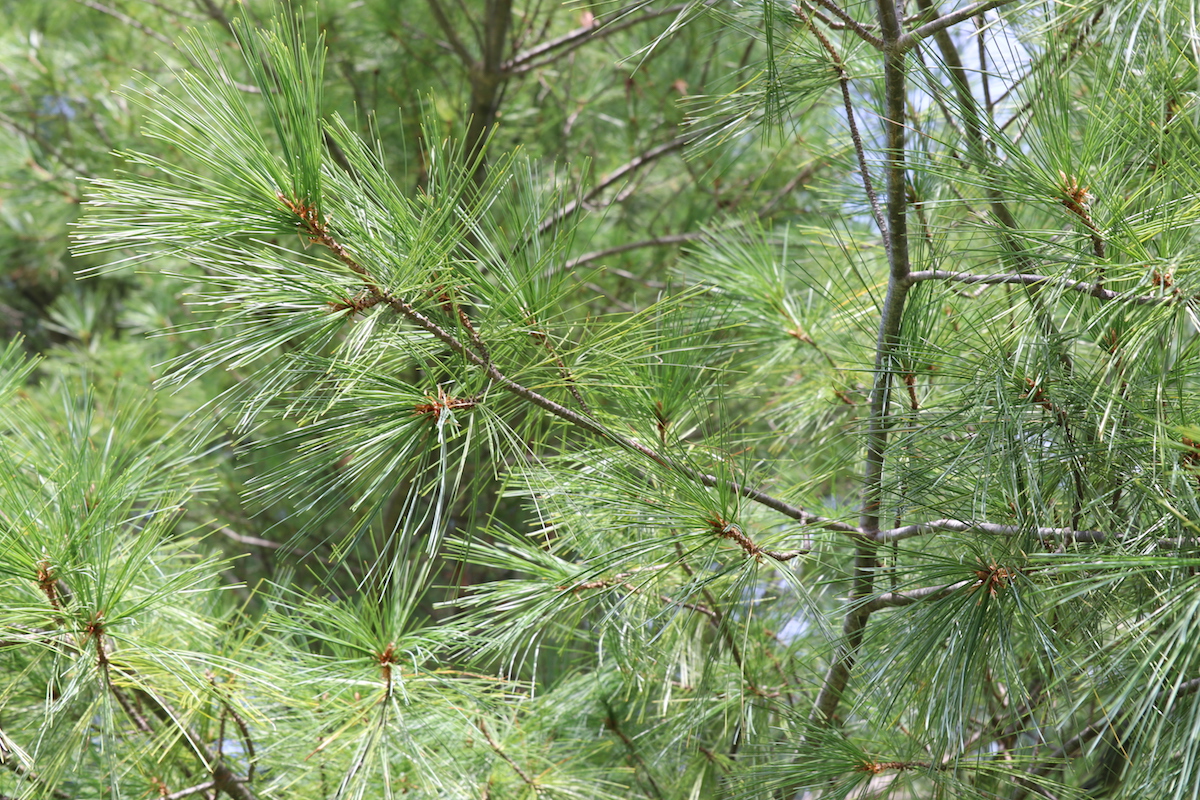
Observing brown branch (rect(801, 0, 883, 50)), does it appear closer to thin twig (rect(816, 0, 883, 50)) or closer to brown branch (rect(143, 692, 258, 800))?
thin twig (rect(816, 0, 883, 50))

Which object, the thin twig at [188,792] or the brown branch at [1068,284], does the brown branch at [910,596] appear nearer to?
the brown branch at [1068,284]

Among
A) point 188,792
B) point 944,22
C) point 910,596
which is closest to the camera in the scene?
point 944,22

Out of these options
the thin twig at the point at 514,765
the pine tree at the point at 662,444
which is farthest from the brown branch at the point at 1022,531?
the thin twig at the point at 514,765

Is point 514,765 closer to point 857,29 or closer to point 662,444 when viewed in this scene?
point 662,444

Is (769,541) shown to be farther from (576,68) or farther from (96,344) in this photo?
(96,344)

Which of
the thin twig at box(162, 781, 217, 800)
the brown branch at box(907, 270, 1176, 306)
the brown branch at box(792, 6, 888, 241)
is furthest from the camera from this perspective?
the thin twig at box(162, 781, 217, 800)

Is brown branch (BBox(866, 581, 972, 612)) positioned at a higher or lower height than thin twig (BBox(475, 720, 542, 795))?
higher

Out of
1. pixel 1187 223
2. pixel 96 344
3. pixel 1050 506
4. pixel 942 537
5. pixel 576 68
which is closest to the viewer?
pixel 1187 223

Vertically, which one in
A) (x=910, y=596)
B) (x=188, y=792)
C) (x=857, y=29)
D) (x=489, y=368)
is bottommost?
(x=188, y=792)

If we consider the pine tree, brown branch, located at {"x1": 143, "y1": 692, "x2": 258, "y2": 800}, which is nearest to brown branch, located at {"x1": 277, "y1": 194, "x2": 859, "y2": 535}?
the pine tree

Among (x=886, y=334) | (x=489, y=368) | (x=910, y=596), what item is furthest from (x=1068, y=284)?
(x=489, y=368)

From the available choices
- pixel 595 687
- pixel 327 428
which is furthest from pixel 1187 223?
pixel 595 687

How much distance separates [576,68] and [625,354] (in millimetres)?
1721

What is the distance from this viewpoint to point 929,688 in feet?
2.28
